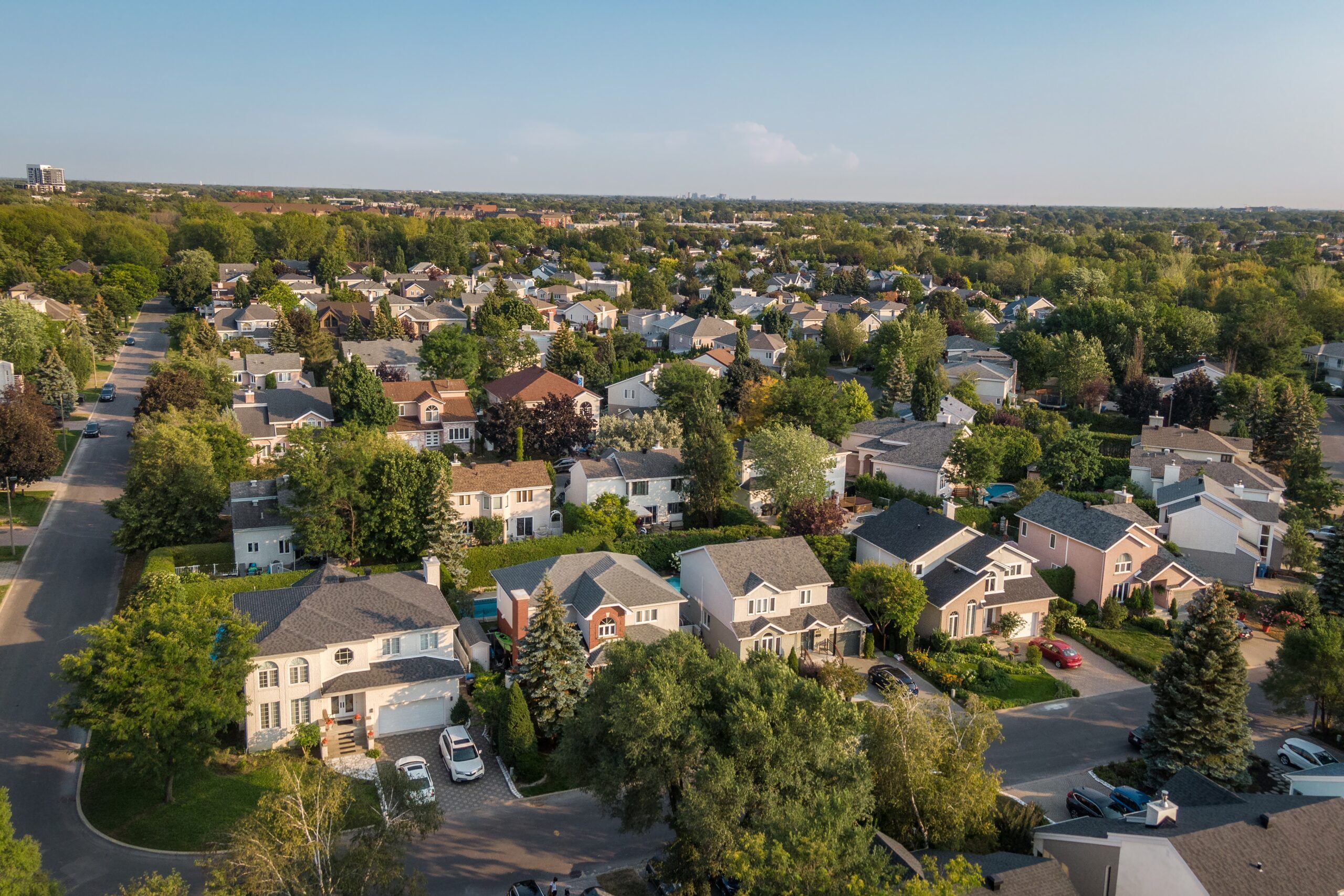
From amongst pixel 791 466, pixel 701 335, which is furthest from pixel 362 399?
pixel 701 335

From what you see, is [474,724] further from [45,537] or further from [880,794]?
[45,537]

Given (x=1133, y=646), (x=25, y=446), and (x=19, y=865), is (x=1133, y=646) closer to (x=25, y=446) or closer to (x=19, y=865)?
→ (x=19, y=865)

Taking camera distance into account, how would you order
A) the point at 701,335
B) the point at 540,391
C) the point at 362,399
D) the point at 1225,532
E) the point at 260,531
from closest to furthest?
the point at 260,531
the point at 1225,532
the point at 362,399
the point at 540,391
the point at 701,335

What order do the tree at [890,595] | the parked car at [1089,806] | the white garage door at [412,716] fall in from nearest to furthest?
the parked car at [1089,806], the white garage door at [412,716], the tree at [890,595]

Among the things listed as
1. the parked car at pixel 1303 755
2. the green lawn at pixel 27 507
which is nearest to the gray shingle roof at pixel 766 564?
the parked car at pixel 1303 755

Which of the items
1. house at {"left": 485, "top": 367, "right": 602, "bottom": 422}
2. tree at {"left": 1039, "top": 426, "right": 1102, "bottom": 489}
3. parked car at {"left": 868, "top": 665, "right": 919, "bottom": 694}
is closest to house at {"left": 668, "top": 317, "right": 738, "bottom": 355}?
house at {"left": 485, "top": 367, "right": 602, "bottom": 422}

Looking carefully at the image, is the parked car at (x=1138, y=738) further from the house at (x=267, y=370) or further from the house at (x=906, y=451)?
the house at (x=267, y=370)

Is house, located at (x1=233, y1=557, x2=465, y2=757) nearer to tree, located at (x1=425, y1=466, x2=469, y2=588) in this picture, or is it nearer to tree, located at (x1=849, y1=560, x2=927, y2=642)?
tree, located at (x1=425, y1=466, x2=469, y2=588)
